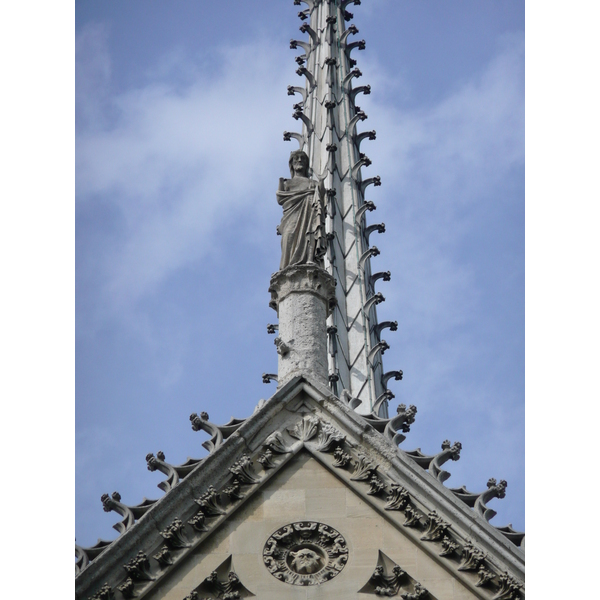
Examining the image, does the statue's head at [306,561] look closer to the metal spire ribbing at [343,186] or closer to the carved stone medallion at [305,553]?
the carved stone medallion at [305,553]

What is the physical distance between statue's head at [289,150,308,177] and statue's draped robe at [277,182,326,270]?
0.52 meters

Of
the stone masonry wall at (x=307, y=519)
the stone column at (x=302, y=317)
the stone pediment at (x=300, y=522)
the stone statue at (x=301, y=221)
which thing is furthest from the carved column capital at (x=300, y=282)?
the stone masonry wall at (x=307, y=519)

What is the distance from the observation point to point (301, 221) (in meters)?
21.0

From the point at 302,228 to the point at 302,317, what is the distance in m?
1.36

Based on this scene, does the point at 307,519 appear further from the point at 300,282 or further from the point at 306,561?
the point at 300,282

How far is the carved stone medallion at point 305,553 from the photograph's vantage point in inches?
680

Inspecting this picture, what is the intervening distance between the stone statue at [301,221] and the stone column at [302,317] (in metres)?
0.21

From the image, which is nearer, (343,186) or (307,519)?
(307,519)

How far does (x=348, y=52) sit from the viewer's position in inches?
1678

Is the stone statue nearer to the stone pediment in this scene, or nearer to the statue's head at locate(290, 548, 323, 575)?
the stone pediment

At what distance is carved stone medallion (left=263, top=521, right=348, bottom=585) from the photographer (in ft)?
56.6

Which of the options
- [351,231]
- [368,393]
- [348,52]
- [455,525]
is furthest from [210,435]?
[348,52]

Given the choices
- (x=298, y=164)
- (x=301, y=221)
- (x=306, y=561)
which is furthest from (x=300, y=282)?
(x=306, y=561)

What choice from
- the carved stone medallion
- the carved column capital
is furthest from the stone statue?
the carved stone medallion
